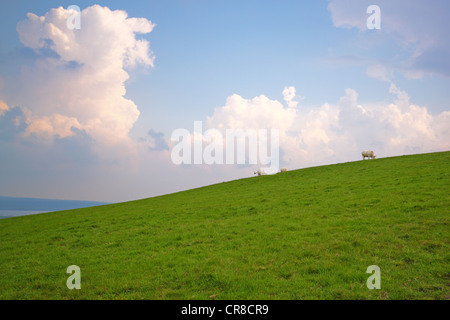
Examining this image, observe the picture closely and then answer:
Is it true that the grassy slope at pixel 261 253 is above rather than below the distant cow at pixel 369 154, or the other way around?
below

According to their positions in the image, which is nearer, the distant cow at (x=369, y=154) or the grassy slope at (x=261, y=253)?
the grassy slope at (x=261, y=253)

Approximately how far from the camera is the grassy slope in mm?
9680

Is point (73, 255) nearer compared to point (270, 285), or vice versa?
point (270, 285)

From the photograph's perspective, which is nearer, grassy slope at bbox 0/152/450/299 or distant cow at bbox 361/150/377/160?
grassy slope at bbox 0/152/450/299

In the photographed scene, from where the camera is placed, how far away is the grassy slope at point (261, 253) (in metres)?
9.68

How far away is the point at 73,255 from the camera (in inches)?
607

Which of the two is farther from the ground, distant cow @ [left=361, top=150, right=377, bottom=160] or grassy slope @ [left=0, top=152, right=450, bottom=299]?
distant cow @ [left=361, top=150, right=377, bottom=160]

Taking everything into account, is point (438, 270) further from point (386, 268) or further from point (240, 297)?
point (240, 297)

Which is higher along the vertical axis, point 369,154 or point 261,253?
point 369,154

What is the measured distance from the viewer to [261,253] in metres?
12.7

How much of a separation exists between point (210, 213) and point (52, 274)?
40.5 feet

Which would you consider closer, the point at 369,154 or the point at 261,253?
the point at 261,253
